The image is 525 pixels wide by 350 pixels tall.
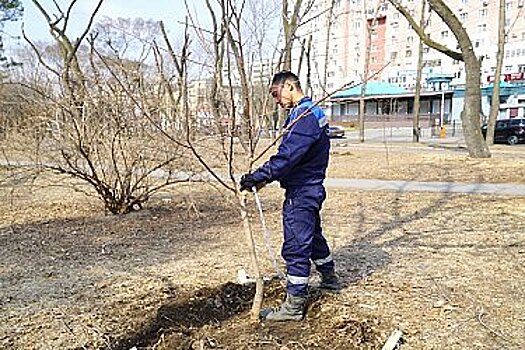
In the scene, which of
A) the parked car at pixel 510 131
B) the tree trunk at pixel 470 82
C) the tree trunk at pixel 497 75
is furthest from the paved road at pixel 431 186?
the parked car at pixel 510 131

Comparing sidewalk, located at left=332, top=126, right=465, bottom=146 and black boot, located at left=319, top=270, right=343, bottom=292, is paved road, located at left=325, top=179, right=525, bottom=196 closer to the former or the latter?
black boot, located at left=319, top=270, right=343, bottom=292

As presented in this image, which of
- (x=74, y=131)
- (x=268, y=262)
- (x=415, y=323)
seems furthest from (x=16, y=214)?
(x=415, y=323)

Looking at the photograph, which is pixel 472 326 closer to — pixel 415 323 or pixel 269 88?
pixel 415 323

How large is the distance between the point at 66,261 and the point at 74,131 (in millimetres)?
1979

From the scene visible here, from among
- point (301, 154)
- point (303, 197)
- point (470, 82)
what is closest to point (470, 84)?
point (470, 82)

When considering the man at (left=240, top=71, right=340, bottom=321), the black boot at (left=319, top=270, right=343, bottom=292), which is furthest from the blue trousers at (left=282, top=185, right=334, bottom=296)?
the black boot at (left=319, top=270, right=343, bottom=292)

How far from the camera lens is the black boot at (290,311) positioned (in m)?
3.82

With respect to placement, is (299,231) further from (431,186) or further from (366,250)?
(431,186)

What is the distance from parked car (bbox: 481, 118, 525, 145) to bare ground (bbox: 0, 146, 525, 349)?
22.4 meters

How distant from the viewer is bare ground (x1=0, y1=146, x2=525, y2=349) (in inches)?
141

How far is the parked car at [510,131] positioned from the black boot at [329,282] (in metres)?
26.6

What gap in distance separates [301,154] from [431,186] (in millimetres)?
8377

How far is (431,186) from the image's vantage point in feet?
37.1

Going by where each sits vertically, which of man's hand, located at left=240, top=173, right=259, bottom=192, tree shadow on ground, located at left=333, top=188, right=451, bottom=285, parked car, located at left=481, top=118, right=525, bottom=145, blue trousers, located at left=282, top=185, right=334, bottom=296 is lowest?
parked car, located at left=481, top=118, right=525, bottom=145
